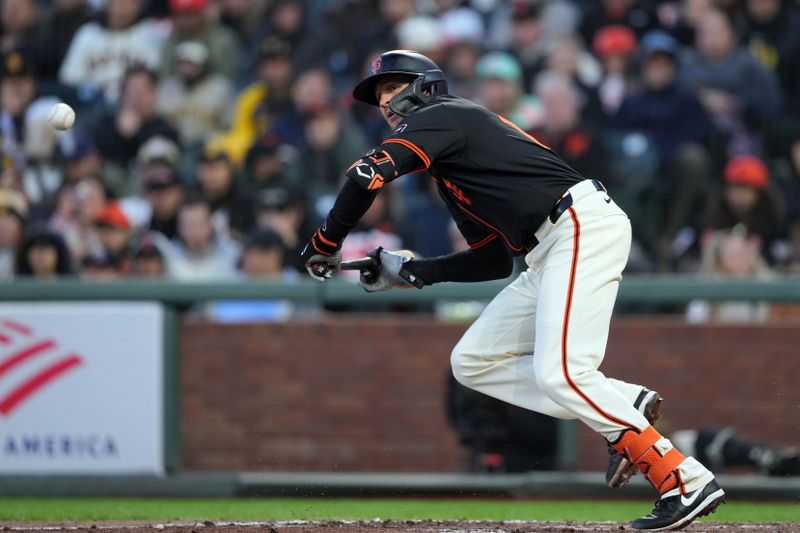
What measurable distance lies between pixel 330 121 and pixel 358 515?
3.96 meters

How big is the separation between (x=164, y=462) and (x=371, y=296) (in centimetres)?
153

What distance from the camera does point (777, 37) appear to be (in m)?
9.32

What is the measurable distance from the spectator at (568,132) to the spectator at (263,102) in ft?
6.83

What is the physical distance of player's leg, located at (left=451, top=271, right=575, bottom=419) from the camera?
187 inches

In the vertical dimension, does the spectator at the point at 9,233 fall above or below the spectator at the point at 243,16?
below

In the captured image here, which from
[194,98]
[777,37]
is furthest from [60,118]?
[777,37]

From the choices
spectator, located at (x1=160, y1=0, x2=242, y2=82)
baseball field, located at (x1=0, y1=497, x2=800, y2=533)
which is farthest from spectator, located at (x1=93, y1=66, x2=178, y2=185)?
baseball field, located at (x1=0, y1=497, x2=800, y2=533)

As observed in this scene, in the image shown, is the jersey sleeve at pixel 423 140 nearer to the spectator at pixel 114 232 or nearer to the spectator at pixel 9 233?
the spectator at pixel 114 232

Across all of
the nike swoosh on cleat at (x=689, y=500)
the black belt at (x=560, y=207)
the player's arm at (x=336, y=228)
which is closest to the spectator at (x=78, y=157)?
the player's arm at (x=336, y=228)

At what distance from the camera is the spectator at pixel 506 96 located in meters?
8.80

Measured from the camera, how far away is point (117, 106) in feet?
32.2

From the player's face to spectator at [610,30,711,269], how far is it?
4.10 m

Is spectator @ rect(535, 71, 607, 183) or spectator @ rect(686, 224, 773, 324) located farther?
spectator @ rect(535, 71, 607, 183)

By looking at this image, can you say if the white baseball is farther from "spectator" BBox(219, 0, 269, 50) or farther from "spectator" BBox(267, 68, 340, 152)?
"spectator" BBox(219, 0, 269, 50)
